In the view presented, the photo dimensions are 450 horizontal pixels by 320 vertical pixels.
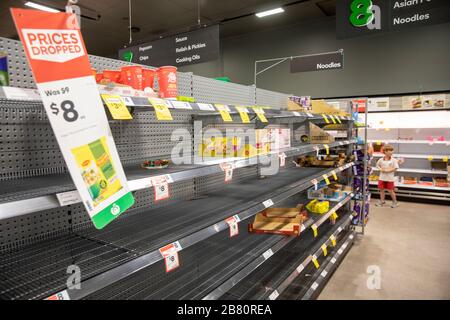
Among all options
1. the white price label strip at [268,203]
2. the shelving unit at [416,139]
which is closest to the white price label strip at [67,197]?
the white price label strip at [268,203]

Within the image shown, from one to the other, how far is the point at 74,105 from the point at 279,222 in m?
2.14

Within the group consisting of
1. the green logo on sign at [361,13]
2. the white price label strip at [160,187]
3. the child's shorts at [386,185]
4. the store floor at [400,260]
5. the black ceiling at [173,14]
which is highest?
the black ceiling at [173,14]

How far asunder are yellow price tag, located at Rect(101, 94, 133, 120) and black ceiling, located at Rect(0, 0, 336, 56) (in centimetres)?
444

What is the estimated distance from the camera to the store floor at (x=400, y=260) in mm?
3141

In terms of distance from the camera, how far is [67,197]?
112 centimetres

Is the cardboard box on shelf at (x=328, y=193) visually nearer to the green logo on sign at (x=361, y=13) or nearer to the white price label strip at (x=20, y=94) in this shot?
the green logo on sign at (x=361, y=13)

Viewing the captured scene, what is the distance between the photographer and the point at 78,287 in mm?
1126

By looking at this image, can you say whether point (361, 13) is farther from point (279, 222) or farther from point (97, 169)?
point (97, 169)

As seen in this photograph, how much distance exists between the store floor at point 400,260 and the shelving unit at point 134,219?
27.3 inches

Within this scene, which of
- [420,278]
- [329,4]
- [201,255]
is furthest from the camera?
[329,4]

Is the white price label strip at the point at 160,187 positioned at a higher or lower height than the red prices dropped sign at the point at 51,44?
lower

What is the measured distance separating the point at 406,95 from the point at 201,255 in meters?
6.44
